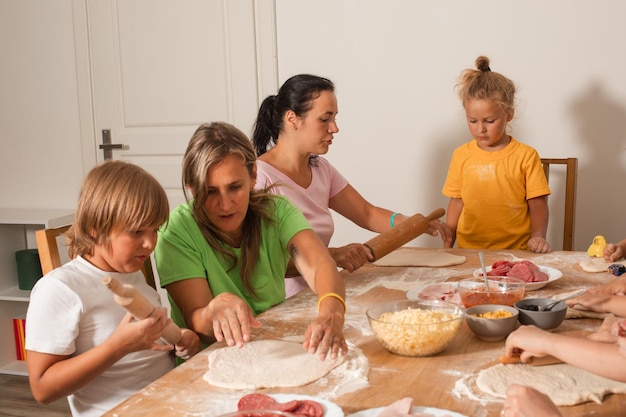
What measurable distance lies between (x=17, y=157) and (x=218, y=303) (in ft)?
9.91

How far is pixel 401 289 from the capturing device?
5.83 ft

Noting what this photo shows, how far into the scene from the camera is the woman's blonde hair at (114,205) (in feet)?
4.33

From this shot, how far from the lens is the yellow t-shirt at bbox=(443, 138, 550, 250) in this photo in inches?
103

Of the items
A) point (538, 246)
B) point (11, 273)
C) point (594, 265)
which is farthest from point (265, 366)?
point (11, 273)

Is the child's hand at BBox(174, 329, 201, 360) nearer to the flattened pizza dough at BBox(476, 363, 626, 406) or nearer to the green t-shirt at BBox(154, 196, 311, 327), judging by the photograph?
the green t-shirt at BBox(154, 196, 311, 327)

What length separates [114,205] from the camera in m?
1.32

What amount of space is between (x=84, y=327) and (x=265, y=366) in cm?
40

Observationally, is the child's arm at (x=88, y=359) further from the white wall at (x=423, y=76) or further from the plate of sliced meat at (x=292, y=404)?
the white wall at (x=423, y=76)

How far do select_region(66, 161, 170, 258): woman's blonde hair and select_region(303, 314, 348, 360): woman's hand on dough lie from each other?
39cm

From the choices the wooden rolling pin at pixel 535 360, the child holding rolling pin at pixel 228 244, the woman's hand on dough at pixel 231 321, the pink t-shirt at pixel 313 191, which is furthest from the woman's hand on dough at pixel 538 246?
the woman's hand on dough at pixel 231 321

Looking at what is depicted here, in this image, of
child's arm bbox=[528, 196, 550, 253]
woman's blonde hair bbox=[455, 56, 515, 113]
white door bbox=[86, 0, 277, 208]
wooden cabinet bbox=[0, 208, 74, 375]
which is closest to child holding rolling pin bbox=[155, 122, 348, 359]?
woman's blonde hair bbox=[455, 56, 515, 113]

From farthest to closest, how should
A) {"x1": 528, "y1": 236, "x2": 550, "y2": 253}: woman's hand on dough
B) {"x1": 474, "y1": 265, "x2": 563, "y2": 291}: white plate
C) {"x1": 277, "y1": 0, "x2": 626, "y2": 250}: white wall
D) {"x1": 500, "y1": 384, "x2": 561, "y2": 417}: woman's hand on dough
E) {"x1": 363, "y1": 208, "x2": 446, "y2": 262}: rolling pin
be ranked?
{"x1": 277, "y1": 0, "x2": 626, "y2": 250}: white wall, {"x1": 528, "y1": 236, "x2": 550, "y2": 253}: woman's hand on dough, {"x1": 363, "y1": 208, "x2": 446, "y2": 262}: rolling pin, {"x1": 474, "y1": 265, "x2": 563, "y2": 291}: white plate, {"x1": 500, "y1": 384, "x2": 561, "y2": 417}: woman's hand on dough

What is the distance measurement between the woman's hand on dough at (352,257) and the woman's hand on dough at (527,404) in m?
1.03

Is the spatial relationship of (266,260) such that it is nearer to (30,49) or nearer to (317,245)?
(317,245)
